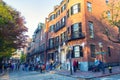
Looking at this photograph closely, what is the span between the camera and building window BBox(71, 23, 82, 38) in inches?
1256

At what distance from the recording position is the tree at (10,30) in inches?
1187

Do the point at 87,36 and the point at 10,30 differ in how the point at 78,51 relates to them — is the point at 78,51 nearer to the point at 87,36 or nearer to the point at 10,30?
the point at 87,36

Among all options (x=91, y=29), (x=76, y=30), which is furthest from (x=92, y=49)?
(x=76, y=30)

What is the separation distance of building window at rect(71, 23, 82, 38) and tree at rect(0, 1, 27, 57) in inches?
349

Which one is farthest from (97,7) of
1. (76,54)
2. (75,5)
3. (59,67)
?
(59,67)

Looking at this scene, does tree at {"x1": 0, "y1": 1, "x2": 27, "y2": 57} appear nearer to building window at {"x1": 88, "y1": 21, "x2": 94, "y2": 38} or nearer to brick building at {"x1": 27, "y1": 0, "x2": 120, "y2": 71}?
brick building at {"x1": 27, "y1": 0, "x2": 120, "y2": 71}

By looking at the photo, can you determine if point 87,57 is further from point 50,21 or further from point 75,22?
point 50,21

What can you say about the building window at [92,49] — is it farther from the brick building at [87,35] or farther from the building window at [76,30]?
the building window at [76,30]

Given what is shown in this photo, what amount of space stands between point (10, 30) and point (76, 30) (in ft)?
32.3

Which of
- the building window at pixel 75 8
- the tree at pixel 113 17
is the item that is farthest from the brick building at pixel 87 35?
the tree at pixel 113 17

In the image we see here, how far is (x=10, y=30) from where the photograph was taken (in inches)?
1267

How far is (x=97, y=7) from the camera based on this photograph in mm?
34156

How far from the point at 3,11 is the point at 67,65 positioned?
1286 centimetres

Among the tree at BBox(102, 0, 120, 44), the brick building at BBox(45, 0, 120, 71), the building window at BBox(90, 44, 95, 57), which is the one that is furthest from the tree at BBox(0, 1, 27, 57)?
the tree at BBox(102, 0, 120, 44)
